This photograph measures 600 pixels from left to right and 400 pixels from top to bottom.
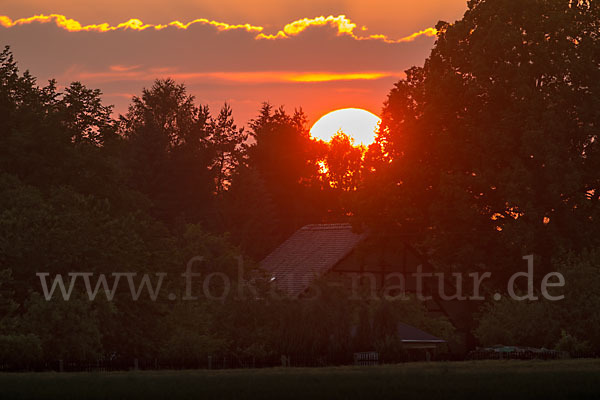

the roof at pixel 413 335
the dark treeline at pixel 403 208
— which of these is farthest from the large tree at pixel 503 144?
the roof at pixel 413 335

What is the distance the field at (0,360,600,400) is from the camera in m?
33.8

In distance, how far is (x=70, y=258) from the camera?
5038 centimetres

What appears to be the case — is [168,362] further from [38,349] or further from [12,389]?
[12,389]

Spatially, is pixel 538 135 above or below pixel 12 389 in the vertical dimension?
above

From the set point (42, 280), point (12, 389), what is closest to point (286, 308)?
point (42, 280)

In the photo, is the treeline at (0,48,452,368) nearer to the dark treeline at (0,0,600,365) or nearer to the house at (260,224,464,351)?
the dark treeline at (0,0,600,365)

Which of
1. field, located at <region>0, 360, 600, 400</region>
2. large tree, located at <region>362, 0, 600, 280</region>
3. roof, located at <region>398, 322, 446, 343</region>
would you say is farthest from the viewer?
large tree, located at <region>362, 0, 600, 280</region>

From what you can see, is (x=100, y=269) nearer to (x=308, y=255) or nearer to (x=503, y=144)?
(x=503, y=144)

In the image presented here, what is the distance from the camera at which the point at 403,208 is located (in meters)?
64.8

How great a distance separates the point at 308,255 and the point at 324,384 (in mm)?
38573

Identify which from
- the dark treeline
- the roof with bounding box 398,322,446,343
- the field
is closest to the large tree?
the dark treeline

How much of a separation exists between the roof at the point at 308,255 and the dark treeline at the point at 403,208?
10.7ft

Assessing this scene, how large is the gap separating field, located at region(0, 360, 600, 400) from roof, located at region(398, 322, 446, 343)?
352 inches

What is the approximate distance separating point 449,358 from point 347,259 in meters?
18.4
